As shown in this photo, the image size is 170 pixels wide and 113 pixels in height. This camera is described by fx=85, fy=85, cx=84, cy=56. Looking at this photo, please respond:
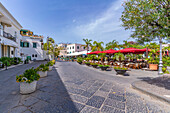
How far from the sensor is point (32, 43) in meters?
23.3

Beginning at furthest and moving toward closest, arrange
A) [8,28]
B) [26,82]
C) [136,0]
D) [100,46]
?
[100,46], [8,28], [136,0], [26,82]

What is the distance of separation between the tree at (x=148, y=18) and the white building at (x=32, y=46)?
2294cm

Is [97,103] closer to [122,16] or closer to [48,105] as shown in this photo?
[48,105]

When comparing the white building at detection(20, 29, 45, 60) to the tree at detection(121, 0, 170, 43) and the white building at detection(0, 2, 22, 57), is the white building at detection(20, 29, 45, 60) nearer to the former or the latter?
the white building at detection(0, 2, 22, 57)

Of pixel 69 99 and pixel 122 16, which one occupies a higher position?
pixel 122 16

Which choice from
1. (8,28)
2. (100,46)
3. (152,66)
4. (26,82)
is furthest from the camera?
(100,46)

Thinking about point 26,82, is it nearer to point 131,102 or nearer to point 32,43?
point 131,102

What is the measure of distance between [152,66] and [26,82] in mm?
9584

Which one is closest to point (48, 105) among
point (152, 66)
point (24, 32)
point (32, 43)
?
point (152, 66)

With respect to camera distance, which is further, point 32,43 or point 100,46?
point 100,46

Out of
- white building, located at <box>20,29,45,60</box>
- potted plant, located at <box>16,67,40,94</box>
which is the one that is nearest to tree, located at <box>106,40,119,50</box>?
white building, located at <box>20,29,45,60</box>

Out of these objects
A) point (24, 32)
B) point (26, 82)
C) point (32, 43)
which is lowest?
point (26, 82)

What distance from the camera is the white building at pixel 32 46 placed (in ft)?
73.4

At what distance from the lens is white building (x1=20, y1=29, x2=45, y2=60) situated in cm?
2238
